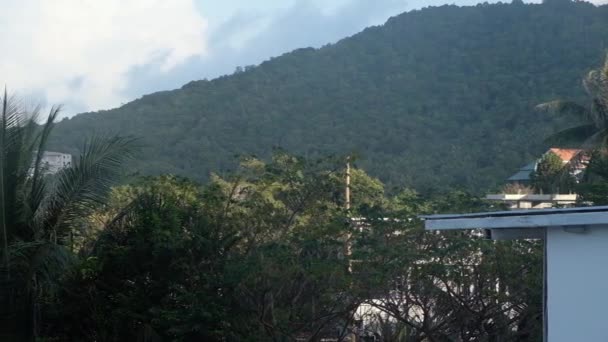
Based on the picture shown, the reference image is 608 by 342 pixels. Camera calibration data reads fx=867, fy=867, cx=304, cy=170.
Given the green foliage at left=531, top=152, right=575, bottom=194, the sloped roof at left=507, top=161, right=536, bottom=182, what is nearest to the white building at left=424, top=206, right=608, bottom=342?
the green foliage at left=531, top=152, right=575, bottom=194

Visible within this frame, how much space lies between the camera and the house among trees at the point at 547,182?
19.8m

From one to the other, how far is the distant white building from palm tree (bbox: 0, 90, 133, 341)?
0.10 metres

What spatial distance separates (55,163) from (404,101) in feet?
127

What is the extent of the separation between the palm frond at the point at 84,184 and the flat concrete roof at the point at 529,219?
6215 millimetres

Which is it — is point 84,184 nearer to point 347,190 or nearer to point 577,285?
point 347,190

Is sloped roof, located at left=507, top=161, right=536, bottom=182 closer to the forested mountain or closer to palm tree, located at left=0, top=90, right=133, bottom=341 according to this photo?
the forested mountain

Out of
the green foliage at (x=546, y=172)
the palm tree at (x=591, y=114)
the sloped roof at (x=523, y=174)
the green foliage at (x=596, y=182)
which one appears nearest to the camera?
the green foliage at (x=596, y=182)

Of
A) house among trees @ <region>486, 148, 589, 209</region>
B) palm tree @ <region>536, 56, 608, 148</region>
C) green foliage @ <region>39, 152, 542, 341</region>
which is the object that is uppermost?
palm tree @ <region>536, 56, 608, 148</region>

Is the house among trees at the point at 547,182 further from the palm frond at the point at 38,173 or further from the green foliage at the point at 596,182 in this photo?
the palm frond at the point at 38,173

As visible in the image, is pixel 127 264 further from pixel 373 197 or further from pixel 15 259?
pixel 373 197

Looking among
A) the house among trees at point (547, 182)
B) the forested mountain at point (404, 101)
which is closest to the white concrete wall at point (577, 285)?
the house among trees at point (547, 182)

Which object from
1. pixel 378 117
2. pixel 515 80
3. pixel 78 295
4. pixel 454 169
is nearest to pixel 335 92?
pixel 378 117

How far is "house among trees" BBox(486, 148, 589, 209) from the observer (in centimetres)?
1978

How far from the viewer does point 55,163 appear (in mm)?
12938
